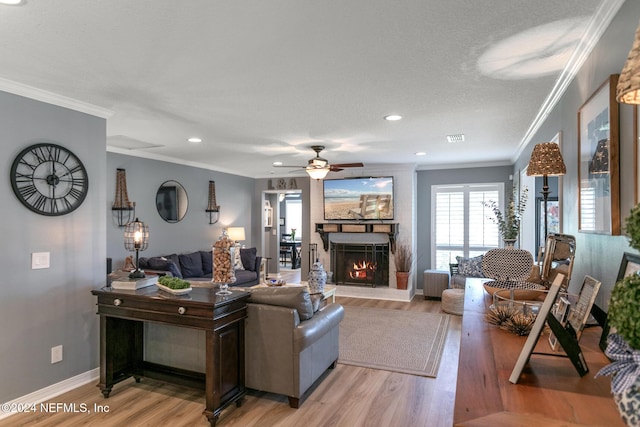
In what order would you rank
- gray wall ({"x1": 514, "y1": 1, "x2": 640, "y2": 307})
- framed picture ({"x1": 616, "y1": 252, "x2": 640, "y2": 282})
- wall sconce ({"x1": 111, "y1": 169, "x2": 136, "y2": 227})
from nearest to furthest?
framed picture ({"x1": 616, "y1": 252, "x2": 640, "y2": 282})
gray wall ({"x1": 514, "y1": 1, "x2": 640, "y2": 307})
wall sconce ({"x1": 111, "y1": 169, "x2": 136, "y2": 227})

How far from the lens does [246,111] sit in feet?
11.7

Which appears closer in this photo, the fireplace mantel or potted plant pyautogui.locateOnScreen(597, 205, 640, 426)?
potted plant pyautogui.locateOnScreen(597, 205, 640, 426)

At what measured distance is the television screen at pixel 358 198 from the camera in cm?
699

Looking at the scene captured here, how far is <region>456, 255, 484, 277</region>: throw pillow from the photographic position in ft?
20.3

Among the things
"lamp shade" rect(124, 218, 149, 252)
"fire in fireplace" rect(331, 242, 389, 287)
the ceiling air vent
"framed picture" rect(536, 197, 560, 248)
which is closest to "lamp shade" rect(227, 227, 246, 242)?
"fire in fireplace" rect(331, 242, 389, 287)

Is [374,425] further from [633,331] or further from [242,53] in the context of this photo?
[242,53]

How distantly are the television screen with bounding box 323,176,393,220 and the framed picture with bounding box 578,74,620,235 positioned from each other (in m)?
4.72

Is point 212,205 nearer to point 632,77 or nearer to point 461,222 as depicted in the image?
point 461,222

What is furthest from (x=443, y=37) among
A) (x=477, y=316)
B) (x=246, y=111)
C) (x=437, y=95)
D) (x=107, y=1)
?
(x=246, y=111)

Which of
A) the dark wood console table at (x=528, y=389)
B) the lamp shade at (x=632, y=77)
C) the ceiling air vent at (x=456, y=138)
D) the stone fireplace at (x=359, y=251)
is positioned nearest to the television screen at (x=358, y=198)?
the stone fireplace at (x=359, y=251)

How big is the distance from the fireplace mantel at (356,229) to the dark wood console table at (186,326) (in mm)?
4322

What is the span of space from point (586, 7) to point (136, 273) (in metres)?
3.54

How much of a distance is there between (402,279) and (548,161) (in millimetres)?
4666

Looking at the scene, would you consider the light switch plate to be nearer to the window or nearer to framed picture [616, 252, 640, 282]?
framed picture [616, 252, 640, 282]
